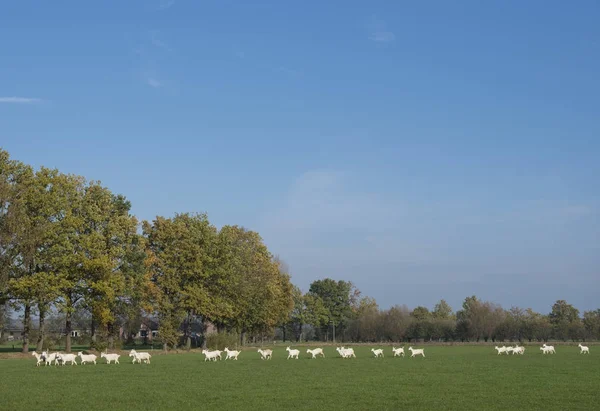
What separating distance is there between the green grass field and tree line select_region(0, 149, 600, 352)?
2305 centimetres

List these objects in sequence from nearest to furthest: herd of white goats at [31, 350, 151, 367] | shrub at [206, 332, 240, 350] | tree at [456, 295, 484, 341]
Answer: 1. herd of white goats at [31, 350, 151, 367]
2. shrub at [206, 332, 240, 350]
3. tree at [456, 295, 484, 341]

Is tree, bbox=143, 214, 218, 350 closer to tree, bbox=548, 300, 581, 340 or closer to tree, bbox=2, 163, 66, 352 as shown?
tree, bbox=2, 163, 66, 352

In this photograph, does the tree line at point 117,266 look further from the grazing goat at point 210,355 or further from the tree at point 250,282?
the grazing goat at point 210,355

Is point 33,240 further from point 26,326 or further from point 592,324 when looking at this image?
point 592,324

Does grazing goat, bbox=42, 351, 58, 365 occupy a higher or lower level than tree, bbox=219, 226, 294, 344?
lower

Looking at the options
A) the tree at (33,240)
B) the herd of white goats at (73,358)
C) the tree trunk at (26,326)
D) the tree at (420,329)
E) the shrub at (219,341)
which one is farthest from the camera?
the tree at (420,329)

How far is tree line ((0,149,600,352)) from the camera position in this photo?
57.7m

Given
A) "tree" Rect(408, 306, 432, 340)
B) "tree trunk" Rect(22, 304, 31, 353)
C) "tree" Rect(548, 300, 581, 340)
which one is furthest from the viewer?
"tree" Rect(408, 306, 432, 340)

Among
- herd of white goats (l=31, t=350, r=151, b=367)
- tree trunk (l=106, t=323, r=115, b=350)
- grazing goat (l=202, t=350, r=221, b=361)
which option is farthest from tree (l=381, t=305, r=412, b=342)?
herd of white goats (l=31, t=350, r=151, b=367)

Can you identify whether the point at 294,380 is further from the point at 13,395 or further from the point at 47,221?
the point at 47,221

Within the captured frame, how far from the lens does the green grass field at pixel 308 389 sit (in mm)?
21969

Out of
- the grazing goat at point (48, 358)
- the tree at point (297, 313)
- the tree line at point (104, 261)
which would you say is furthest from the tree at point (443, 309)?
the grazing goat at point (48, 358)

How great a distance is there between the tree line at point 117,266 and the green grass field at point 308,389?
23052 mm

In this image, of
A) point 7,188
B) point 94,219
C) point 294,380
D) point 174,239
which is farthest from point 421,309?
point 294,380
